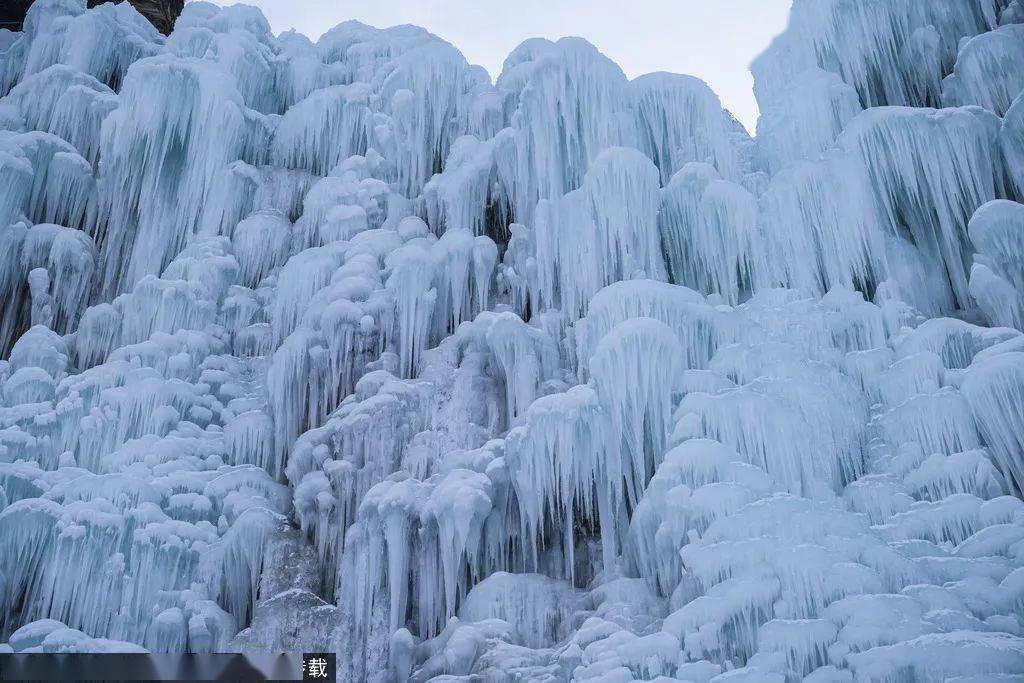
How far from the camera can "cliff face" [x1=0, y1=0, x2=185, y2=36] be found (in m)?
13.8

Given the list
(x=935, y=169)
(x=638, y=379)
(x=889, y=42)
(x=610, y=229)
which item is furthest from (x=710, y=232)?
(x=889, y=42)

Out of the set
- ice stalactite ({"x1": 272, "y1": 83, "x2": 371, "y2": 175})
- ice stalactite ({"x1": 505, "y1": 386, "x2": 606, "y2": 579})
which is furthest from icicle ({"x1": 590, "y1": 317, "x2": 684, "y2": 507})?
ice stalactite ({"x1": 272, "y1": 83, "x2": 371, "y2": 175})

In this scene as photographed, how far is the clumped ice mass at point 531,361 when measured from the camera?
6078 millimetres

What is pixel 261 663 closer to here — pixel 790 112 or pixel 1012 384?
pixel 1012 384

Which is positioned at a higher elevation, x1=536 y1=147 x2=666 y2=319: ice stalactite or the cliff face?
the cliff face

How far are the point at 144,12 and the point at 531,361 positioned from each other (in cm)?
983

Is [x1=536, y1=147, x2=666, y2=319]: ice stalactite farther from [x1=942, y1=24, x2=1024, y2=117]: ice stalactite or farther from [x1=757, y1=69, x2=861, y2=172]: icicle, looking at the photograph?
[x1=942, y1=24, x2=1024, y2=117]: ice stalactite

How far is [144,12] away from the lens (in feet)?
44.9

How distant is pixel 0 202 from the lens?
902 cm
